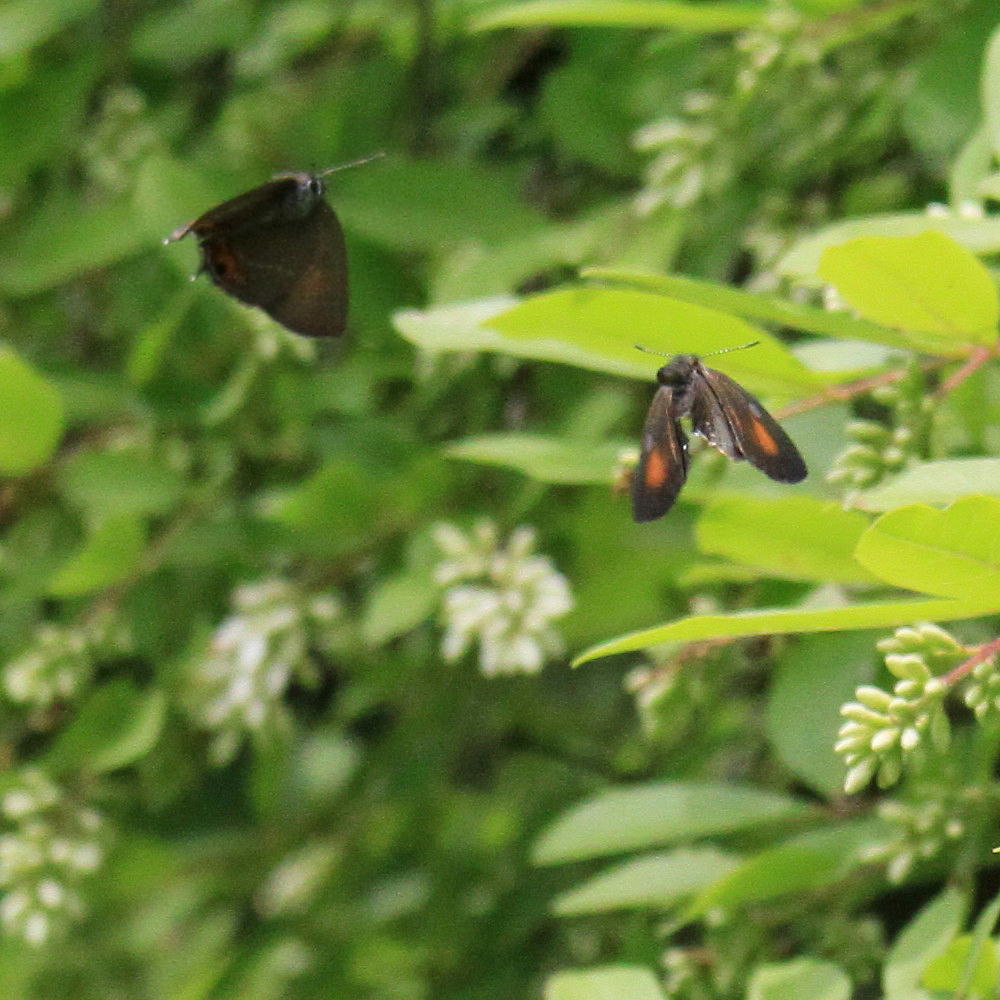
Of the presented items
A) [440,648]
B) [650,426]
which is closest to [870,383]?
[650,426]

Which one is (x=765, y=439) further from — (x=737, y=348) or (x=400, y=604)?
(x=400, y=604)

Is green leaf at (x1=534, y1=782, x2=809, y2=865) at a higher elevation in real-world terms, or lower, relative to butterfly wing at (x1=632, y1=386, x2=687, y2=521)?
lower

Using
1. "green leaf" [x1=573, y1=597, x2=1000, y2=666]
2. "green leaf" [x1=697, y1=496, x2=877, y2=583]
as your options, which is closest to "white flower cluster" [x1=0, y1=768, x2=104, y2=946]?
"green leaf" [x1=697, y1=496, x2=877, y2=583]

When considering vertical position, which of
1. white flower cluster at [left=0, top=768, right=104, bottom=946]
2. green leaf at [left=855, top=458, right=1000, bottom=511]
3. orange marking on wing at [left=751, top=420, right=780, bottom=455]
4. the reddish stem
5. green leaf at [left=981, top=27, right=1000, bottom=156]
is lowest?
Answer: white flower cluster at [left=0, top=768, right=104, bottom=946]

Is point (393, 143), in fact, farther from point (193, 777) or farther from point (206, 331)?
point (193, 777)

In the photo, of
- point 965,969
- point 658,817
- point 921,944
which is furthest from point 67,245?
point 965,969

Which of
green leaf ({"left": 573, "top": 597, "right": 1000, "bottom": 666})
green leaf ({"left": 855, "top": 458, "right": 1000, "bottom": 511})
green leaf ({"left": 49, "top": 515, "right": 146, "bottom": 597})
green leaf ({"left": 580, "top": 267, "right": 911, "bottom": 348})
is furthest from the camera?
green leaf ({"left": 49, "top": 515, "right": 146, "bottom": 597})

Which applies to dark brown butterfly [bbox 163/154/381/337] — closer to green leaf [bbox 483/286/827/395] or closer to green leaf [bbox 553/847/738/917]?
green leaf [bbox 483/286/827/395]

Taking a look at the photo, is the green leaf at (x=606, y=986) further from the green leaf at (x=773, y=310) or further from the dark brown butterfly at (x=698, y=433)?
the green leaf at (x=773, y=310)
